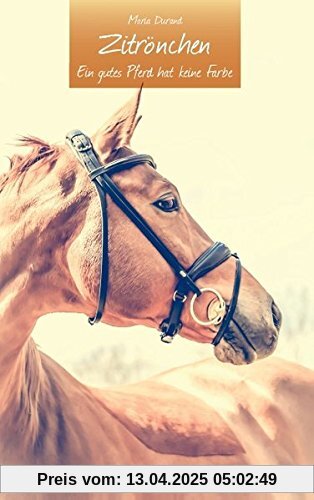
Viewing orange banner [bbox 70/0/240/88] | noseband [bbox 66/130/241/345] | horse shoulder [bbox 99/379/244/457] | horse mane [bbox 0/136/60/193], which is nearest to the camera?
noseband [bbox 66/130/241/345]

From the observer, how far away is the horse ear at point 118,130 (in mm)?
2496

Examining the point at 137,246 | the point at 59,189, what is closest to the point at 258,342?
the point at 137,246

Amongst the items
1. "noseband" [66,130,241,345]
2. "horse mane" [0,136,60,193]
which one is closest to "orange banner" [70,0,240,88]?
"horse mane" [0,136,60,193]

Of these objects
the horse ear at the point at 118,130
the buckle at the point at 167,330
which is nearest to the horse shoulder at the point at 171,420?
the buckle at the point at 167,330

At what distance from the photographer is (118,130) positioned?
99.5 inches

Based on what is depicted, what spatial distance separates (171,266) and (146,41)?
1463 mm

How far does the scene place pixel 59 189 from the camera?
2.54 metres

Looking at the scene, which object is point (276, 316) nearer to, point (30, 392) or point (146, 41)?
point (30, 392)

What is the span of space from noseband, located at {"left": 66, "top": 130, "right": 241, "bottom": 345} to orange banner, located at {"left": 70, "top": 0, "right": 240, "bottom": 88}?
1.13 m

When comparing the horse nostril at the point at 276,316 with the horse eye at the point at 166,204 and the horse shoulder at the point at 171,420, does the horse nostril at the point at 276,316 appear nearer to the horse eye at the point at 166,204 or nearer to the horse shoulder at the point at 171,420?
the horse eye at the point at 166,204

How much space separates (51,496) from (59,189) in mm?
1096

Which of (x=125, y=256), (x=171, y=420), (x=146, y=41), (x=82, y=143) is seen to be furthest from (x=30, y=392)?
(x=146, y=41)

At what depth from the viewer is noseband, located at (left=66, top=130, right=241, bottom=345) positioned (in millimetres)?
2445

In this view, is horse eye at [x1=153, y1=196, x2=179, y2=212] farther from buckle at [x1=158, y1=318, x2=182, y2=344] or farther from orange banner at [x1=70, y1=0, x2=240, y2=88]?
orange banner at [x1=70, y1=0, x2=240, y2=88]
